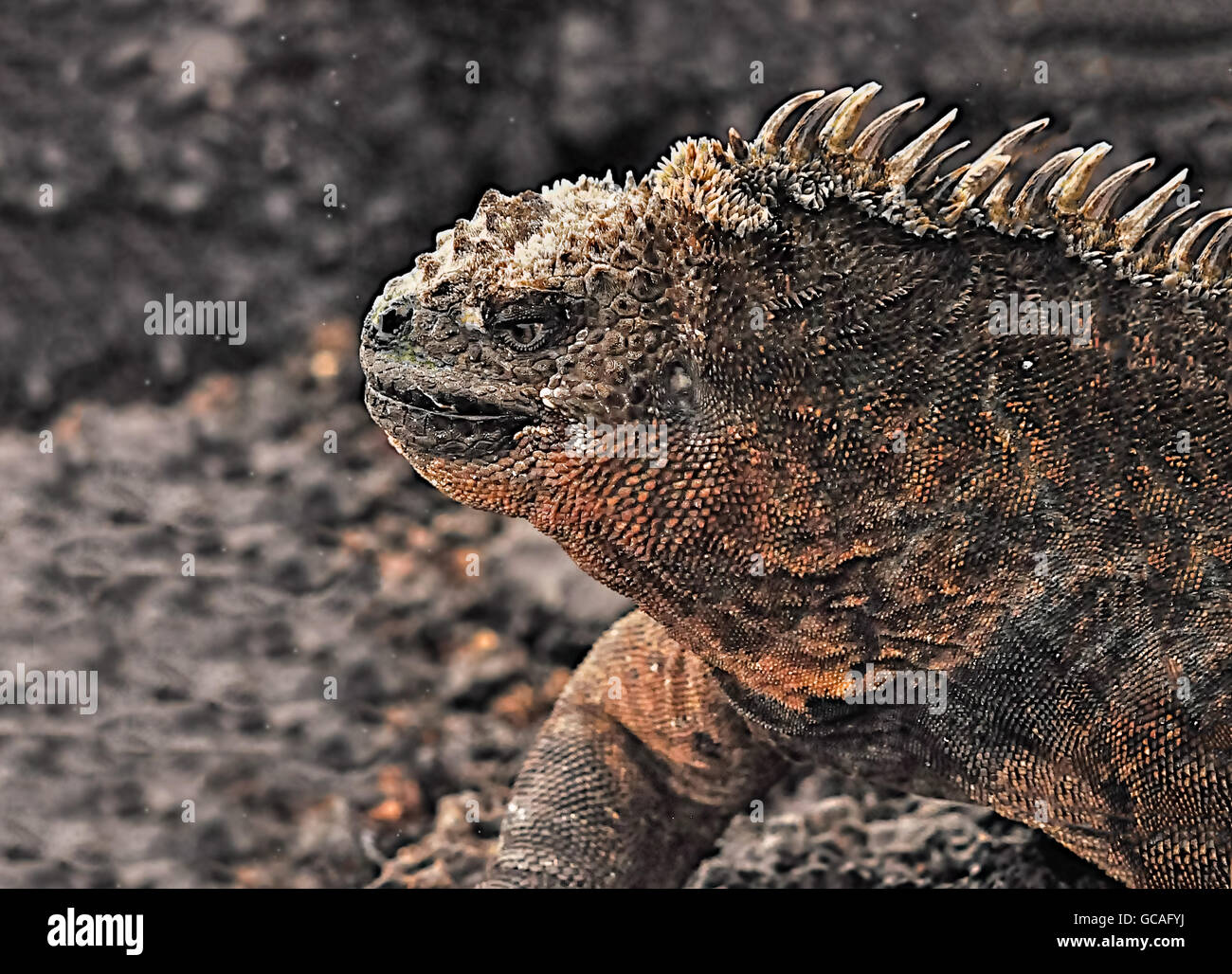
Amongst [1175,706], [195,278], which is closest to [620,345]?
[1175,706]

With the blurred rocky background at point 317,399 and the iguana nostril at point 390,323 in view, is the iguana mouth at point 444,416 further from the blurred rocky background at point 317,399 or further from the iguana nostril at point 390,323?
the blurred rocky background at point 317,399

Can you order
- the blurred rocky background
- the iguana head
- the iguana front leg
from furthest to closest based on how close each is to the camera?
the blurred rocky background, the iguana front leg, the iguana head

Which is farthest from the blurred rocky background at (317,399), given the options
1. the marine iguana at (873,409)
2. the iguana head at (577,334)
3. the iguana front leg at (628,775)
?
the iguana head at (577,334)

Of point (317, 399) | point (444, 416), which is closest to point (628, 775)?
point (444, 416)

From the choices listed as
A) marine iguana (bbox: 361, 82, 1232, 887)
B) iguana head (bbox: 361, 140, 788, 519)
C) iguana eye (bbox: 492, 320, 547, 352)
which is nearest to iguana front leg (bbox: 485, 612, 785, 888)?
marine iguana (bbox: 361, 82, 1232, 887)

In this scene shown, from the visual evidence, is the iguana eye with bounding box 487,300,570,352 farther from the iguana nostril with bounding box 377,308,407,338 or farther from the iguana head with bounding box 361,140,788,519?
the iguana nostril with bounding box 377,308,407,338

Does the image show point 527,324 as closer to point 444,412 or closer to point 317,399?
point 444,412

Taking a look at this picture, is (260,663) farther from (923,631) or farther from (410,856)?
(923,631)
